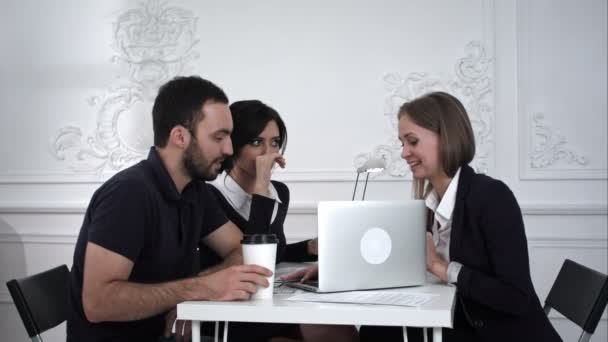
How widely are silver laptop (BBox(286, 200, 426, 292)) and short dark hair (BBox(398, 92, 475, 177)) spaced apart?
0.33m

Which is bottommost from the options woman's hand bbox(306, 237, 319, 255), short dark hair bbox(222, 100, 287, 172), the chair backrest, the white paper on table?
the chair backrest

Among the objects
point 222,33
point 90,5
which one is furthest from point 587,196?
point 90,5

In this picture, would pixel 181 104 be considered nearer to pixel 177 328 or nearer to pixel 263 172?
pixel 263 172

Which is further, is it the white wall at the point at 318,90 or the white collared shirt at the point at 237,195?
the white wall at the point at 318,90

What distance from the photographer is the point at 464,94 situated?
3.25m

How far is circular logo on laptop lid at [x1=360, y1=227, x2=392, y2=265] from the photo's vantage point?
1631 millimetres

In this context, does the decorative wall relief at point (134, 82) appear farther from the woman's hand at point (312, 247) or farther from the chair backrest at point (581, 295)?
the chair backrest at point (581, 295)

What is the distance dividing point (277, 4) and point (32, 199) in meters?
1.67

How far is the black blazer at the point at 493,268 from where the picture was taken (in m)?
1.75

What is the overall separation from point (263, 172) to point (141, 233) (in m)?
0.70

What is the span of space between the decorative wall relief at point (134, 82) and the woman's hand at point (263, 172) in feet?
4.50

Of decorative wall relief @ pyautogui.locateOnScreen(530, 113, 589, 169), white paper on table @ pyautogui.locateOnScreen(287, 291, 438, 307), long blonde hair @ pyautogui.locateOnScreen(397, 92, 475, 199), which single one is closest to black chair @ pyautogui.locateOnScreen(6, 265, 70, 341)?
white paper on table @ pyautogui.locateOnScreen(287, 291, 438, 307)

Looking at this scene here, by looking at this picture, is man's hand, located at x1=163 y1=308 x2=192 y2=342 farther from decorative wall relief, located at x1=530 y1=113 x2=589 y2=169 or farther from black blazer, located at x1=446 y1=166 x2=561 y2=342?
decorative wall relief, located at x1=530 y1=113 x2=589 y2=169

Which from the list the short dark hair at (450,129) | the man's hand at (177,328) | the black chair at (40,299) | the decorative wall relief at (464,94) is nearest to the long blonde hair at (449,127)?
the short dark hair at (450,129)
